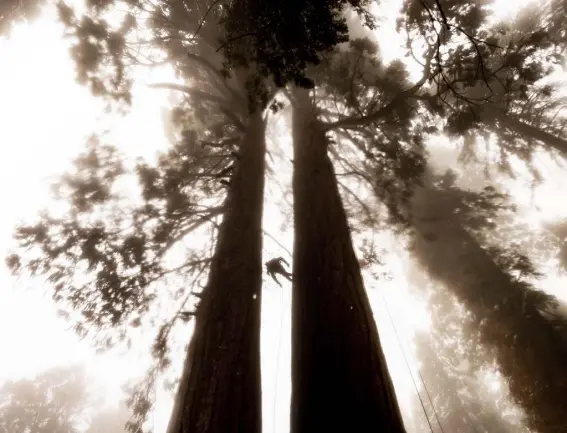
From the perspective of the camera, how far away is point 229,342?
3391 millimetres

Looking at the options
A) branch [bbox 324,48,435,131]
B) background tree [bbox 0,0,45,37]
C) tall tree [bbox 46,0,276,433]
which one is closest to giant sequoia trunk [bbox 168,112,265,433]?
tall tree [bbox 46,0,276,433]

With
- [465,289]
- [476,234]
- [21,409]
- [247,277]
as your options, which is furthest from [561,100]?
[21,409]

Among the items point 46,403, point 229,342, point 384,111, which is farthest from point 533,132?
point 46,403

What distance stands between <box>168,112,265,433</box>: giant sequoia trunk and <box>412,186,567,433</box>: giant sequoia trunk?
8.22 m

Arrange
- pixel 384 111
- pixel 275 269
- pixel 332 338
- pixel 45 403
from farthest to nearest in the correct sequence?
pixel 45 403 → pixel 384 111 → pixel 275 269 → pixel 332 338

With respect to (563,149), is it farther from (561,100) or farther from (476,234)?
(476,234)

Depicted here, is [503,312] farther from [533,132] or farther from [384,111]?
[384,111]

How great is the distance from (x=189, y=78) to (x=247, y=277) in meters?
8.21

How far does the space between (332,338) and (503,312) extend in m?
8.88

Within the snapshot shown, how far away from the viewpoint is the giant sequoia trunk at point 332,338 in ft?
8.46

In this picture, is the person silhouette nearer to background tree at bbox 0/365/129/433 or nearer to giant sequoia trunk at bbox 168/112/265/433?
giant sequoia trunk at bbox 168/112/265/433

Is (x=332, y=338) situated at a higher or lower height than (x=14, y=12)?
lower

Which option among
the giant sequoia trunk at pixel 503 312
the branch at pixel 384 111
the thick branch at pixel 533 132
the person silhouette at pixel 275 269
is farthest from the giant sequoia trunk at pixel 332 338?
the thick branch at pixel 533 132

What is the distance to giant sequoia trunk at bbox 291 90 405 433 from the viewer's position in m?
2.58
